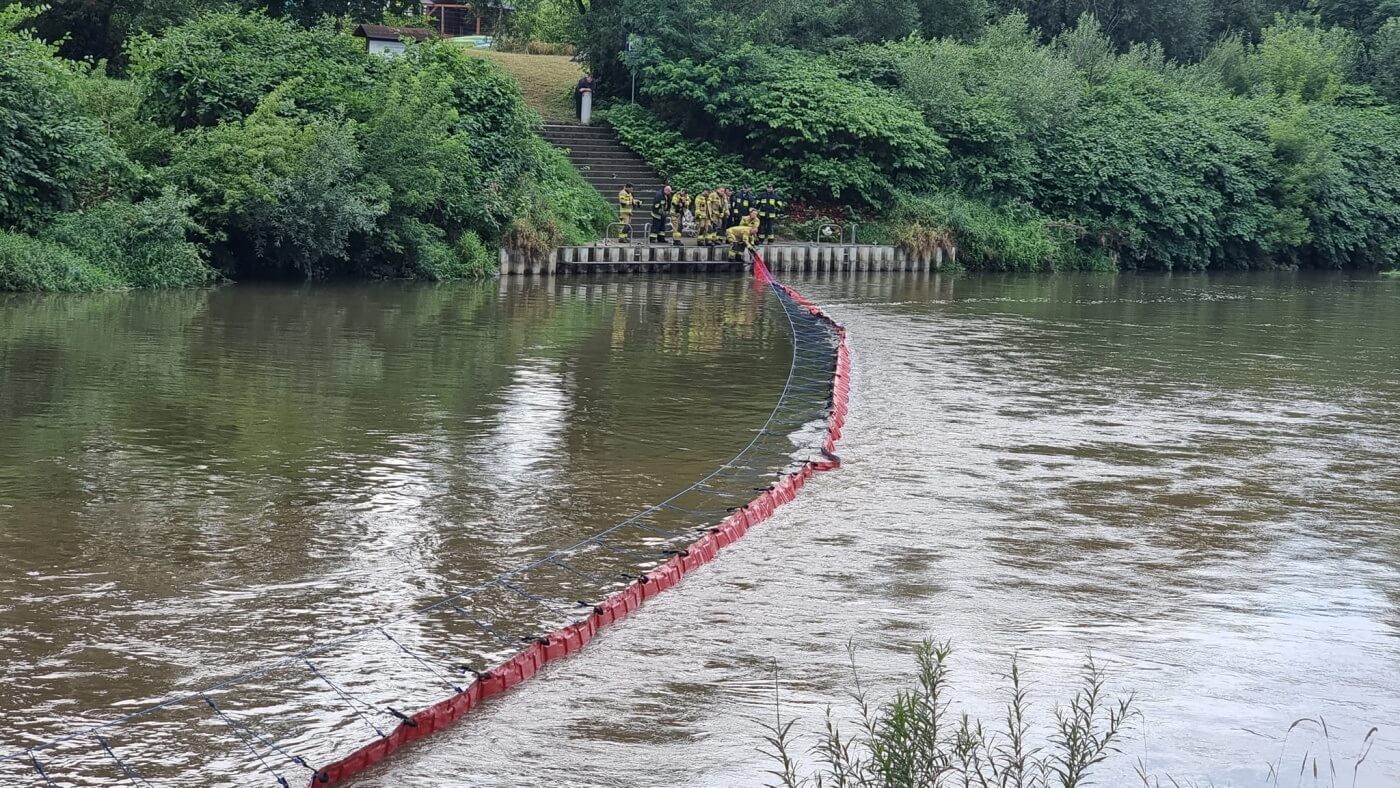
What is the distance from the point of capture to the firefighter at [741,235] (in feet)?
113

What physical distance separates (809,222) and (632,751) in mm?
31977

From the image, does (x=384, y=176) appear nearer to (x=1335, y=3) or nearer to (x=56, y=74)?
(x=56, y=74)

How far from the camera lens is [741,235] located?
34.4 meters

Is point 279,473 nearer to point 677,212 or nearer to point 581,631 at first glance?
point 581,631

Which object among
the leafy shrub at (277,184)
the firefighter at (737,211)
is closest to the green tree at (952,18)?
the firefighter at (737,211)

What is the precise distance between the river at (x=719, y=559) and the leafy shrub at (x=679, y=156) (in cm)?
1751

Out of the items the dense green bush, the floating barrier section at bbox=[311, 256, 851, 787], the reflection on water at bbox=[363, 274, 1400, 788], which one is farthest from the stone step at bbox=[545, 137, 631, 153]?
the floating barrier section at bbox=[311, 256, 851, 787]

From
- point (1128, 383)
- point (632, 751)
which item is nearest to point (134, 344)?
point (1128, 383)

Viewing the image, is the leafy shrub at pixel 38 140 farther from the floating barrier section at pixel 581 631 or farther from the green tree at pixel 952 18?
the green tree at pixel 952 18

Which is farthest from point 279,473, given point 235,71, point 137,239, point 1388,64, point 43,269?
point 1388,64

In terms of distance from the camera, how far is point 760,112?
38.8 m

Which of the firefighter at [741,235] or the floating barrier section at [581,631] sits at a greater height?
the firefighter at [741,235]

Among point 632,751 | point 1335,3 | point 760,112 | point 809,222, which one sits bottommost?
point 632,751

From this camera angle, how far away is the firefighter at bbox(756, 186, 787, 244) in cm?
3553
